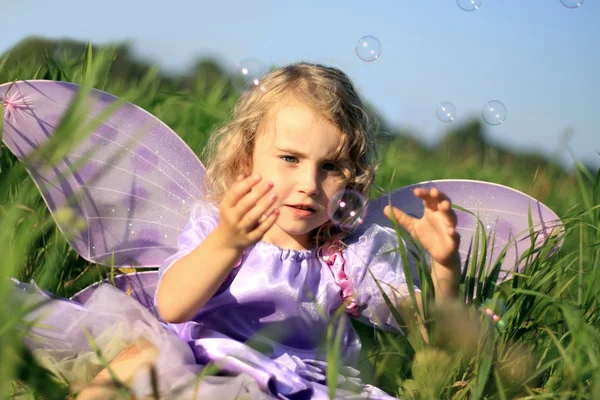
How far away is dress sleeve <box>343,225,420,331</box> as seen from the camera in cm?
229

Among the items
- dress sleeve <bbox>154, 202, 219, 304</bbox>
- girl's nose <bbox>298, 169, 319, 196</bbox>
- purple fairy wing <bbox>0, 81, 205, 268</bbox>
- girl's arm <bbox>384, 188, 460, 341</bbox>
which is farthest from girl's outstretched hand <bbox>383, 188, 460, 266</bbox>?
purple fairy wing <bbox>0, 81, 205, 268</bbox>

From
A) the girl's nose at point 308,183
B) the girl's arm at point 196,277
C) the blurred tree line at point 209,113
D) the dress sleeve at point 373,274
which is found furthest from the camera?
the blurred tree line at point 209,113

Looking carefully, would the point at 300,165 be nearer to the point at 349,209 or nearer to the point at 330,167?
the point at 330,167

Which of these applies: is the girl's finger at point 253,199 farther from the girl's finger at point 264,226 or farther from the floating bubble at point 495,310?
the floating bubble at point 495,310

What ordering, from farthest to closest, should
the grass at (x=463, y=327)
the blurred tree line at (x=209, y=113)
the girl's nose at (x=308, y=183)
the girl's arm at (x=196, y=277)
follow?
the blurred tree line at (x=209, y=113)
the girl's nose at (x=308, y=183)
the girl's arm at (x=196, y=277)
the grass at (x=463, y=327)

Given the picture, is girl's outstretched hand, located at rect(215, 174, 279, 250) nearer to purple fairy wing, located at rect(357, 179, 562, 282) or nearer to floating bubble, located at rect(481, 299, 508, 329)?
floating bubble, located at rect(481, 299, 508, 329)

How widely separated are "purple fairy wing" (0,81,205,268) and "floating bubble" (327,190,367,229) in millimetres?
540

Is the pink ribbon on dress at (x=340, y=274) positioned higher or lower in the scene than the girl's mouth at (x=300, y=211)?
lower

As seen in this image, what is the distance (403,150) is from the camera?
15.3 feet

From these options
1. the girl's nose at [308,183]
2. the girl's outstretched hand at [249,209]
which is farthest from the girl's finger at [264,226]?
the girl's nose at [308,183]

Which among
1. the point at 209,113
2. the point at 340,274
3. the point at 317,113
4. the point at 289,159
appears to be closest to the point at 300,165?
the point at 289,159

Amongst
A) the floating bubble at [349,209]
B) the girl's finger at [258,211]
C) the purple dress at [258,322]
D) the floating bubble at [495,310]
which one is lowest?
the purple dress at [258,322]

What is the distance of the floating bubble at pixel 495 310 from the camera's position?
6.32 ft

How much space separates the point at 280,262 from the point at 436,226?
55 cm
